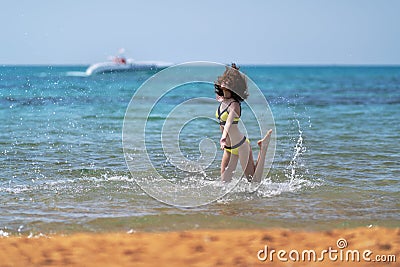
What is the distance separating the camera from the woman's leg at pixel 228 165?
734 centimetres

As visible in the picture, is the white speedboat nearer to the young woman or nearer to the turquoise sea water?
the turquoise sea water

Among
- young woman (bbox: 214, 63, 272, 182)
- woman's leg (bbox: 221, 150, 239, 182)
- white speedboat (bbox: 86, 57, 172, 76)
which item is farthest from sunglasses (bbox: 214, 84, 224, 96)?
white speedboat (bbox: 86, 57, 172, 76)

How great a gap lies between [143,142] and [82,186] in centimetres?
496

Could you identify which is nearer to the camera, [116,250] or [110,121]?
[116,250]

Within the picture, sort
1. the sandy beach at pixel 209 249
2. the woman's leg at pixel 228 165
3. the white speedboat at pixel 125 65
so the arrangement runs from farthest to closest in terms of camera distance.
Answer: the white speedboat at pixel 125 65, the woman's leg at pixel 228 165, the sandy beach at pixel 209 249

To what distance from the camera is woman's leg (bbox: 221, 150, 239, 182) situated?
7344 millimetres

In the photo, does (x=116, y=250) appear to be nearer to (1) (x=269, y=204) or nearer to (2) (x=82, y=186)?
(1) (x=269, y=204)

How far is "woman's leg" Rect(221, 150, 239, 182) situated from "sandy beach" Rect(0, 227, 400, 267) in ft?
6.22

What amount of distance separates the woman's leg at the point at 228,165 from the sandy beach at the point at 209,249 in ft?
6.22

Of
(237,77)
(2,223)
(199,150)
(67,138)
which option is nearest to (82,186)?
(2,223)

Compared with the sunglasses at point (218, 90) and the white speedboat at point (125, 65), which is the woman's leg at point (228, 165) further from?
the white speedboat at point (125, 65)

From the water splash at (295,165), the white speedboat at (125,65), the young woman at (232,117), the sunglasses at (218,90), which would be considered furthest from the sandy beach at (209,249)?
the white speedboat at (125,65)

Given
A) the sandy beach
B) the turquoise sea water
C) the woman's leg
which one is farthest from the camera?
the woman's leg

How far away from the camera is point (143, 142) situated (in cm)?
1255
